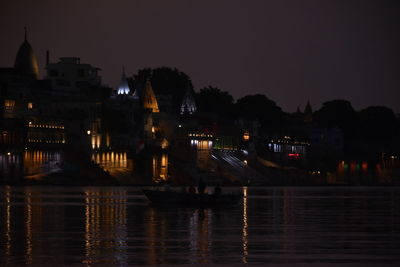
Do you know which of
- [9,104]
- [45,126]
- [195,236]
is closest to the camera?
[195,236]

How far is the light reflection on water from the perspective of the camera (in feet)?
136

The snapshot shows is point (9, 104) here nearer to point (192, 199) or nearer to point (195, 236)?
point (192, 199)

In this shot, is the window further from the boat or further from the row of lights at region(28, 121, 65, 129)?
the boat

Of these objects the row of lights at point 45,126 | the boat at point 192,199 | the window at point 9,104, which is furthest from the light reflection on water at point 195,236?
the window at point 9,104

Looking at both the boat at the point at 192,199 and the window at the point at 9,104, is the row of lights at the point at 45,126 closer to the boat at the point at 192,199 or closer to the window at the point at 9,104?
the window at the point at 9,104

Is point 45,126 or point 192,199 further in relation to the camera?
point 45,126

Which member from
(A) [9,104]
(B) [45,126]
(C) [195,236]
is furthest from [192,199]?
(A) [9,104]

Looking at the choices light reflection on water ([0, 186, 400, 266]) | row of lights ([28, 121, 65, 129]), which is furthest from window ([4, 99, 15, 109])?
light reflection on water ([0, 186, 400, 266])

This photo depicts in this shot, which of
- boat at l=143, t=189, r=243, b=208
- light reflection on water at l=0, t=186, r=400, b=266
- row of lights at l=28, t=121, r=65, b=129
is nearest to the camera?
light reflection on water at l=0, t=186, r=400, b=266

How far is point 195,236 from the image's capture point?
5022cm

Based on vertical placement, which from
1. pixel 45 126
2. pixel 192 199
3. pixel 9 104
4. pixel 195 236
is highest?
pixel 9 104

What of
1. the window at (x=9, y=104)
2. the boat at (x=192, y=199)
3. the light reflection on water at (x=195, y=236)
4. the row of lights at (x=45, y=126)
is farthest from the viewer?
the window at (x=9, y=104)

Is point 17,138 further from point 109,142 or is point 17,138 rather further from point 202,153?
point 202,153

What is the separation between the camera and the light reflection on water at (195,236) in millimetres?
41375
